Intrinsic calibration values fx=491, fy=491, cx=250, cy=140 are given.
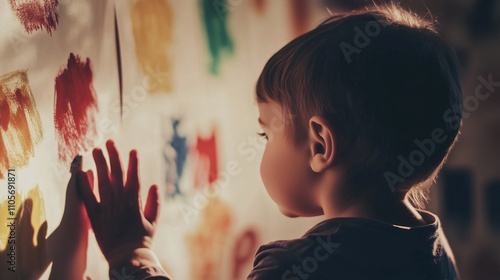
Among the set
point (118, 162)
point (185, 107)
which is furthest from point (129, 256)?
point (185, 107)

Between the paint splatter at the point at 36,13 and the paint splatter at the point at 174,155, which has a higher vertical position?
the paint splatter at the point at 36,13

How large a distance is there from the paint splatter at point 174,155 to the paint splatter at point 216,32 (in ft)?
0.42

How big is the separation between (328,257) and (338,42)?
0.98 ft

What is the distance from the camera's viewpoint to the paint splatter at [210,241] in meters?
0.82

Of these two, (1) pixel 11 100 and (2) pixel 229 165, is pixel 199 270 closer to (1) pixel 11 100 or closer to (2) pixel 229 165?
(2) pixel 229 165

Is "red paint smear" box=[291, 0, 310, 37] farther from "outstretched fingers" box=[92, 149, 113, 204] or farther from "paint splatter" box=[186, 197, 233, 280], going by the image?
"outstretched fingers" box=[92, 149, 113, 204]

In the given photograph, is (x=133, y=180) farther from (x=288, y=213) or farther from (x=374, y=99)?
(x=374, y=99)

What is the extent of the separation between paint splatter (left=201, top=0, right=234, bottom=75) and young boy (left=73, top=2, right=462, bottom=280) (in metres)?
0.11

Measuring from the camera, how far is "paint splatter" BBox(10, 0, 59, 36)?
3.55 ft

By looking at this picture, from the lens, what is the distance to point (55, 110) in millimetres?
1062

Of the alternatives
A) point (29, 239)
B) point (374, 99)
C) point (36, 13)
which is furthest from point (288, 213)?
point (36, 13)

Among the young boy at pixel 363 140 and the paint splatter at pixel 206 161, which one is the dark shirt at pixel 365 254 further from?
the paint splatter at pixel 206 161

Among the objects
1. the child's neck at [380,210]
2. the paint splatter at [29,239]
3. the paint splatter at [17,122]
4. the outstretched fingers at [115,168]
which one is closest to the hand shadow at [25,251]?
Result: the paint splatter at [29,239]

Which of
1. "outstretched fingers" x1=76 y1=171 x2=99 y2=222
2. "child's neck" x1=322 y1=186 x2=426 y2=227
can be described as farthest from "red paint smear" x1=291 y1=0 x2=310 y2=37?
"outstretched fingers" x1=76 y1=171 x2=99 y2=222
